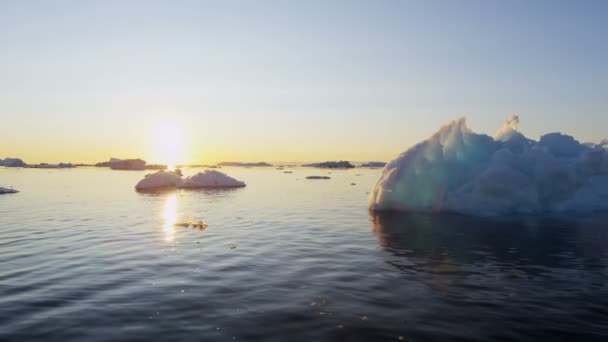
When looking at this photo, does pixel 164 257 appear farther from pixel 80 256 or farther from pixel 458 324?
pixel 458 324

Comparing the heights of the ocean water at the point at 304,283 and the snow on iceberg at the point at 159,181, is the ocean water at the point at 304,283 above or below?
below

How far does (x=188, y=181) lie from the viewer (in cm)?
6059

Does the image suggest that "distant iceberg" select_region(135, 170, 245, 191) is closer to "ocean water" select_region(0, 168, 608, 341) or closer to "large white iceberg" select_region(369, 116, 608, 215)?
"large white iceberg" select_region(369, 116, 608, 215)

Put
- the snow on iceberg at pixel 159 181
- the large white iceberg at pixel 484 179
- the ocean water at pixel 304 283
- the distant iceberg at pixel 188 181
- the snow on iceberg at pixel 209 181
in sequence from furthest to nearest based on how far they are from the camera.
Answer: the snow on iceberg at pixel 209 181, the distant iceberg at pixel 188 181, the snow on iceberg at pixel 159 181, the large white iceberg at pixel 484 179, the ocean water at pixel 304 283

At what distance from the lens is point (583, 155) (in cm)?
2928

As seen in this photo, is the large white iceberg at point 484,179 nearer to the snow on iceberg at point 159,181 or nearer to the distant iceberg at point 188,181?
the distant iceberg at point 188,181

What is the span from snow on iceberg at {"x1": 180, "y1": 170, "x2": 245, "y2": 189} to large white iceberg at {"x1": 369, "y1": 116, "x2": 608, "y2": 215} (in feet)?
121

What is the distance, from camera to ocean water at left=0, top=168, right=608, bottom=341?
7988mm

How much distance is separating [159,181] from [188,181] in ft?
15.7

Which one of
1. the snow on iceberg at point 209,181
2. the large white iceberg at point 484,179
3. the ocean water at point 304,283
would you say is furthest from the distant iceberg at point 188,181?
the ocean water at point 304,283

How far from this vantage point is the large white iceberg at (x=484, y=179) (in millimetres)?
27531

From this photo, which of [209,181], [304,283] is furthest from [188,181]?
[304,283]

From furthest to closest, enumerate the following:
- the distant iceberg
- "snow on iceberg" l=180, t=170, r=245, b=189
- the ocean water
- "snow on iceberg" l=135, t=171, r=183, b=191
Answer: "snow on iceberg" l=180, t=170, r=245, b=189 → the distant iceberg → "snow on iceberg" l=135, t=171, r=183, b=191 → the ocean water

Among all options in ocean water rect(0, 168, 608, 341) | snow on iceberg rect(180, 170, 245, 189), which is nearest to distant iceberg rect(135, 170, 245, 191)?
snow on iceberg rect(180, 170, 245, 189)
